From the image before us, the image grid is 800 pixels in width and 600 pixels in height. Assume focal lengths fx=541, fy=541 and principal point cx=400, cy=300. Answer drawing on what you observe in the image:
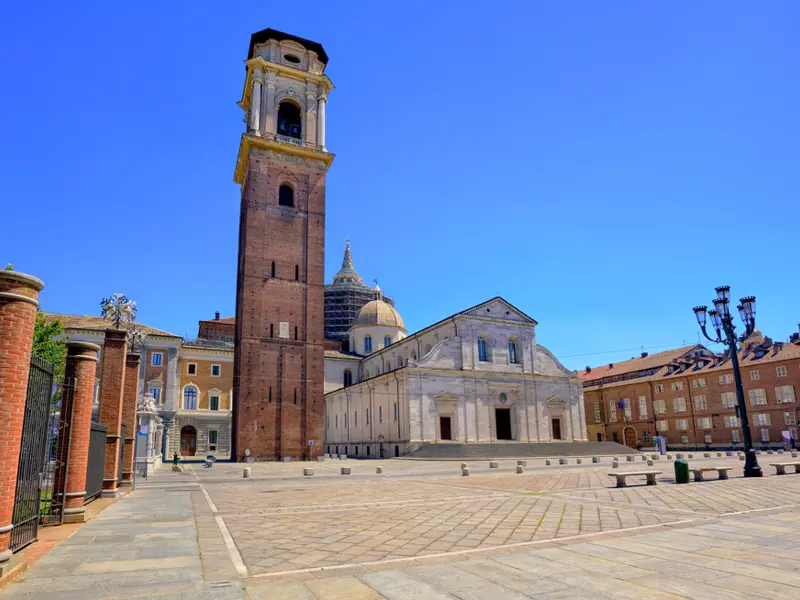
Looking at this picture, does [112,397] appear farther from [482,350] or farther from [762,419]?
[762,419]

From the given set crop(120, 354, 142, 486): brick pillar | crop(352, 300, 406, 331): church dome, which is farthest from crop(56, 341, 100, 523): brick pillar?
crop(352, 300, 406, 331): church dome

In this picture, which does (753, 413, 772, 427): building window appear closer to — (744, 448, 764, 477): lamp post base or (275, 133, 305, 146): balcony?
(744, 448, 764, 477): lamp post base

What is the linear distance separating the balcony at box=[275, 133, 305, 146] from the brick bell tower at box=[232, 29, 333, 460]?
98mm

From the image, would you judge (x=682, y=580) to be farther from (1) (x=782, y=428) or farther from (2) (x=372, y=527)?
(1) (x=782, y=428)

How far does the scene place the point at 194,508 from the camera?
13.3 m

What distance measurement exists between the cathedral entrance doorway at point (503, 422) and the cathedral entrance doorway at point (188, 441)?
29854 mm

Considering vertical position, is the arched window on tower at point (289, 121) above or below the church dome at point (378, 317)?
above

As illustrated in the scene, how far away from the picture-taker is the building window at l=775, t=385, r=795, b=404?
4859 cm

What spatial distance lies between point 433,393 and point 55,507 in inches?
1458

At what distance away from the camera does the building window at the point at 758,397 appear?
51.0 meters

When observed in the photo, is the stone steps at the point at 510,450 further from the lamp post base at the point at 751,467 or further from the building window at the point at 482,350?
the lamp post base at the point at 751,467

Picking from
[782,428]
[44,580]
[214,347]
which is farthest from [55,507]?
[782,428]

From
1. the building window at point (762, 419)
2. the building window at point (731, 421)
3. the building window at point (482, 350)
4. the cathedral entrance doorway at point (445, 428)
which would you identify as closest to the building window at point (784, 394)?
the building window at point (762, 419)

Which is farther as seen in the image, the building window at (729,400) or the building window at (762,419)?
the building window at (729,400)
